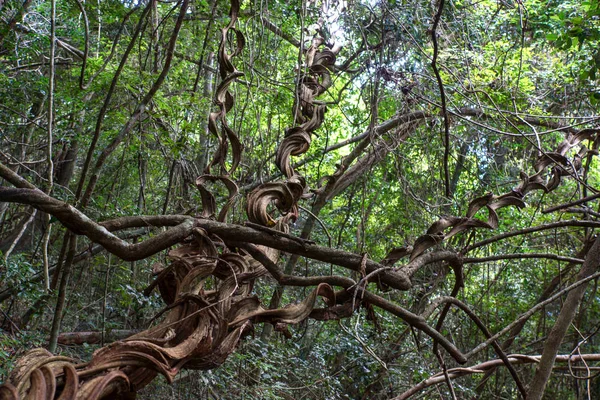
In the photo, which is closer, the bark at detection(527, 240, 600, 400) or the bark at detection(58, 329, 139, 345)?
the bark at detection(527, 240, 600, 400)

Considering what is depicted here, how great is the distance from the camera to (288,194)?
49.3 inches

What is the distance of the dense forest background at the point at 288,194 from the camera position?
1.08m

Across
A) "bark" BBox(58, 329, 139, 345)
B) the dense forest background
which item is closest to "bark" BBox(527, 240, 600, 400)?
the dense forest background

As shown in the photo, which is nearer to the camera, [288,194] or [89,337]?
[288,194]

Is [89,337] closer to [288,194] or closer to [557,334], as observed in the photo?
[288,194]

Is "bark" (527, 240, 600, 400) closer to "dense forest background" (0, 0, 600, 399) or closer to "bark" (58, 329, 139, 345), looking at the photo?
"dense forest background" (0, 0, 600, 399)

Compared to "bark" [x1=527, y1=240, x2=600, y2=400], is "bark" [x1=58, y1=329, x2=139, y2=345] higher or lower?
"bark" [x1=527, y1=240, x2=600, y2=400]

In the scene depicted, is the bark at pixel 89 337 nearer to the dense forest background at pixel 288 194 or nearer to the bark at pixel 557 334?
the dense forest background at pixel 288 194

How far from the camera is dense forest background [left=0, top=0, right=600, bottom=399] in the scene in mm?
1083

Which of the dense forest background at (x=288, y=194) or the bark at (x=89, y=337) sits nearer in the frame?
the dense forest background at (x=288, y=194)

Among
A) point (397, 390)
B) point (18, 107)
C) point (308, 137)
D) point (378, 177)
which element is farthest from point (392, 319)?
point (18, 107)

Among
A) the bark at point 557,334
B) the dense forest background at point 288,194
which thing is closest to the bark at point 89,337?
the dense forest background at point 288,194

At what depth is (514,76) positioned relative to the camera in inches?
110

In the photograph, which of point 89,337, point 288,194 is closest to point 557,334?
point 288,194
